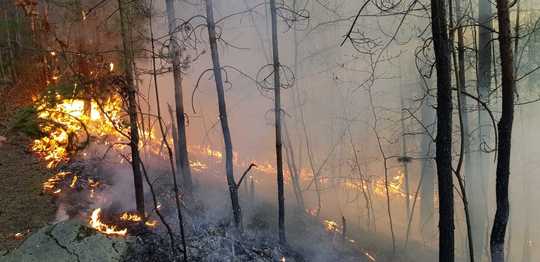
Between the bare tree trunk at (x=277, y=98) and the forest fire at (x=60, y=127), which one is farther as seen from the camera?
the forest fire at (x=60, y=127)

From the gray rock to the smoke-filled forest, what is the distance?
3cm

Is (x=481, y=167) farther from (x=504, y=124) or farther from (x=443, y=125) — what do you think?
(x=443, y=125)

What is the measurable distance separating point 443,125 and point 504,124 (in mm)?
1454

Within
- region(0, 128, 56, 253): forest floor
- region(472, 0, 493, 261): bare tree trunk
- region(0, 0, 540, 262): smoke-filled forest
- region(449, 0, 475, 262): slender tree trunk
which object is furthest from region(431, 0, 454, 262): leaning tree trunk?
region(0, 128, 56, 253): forest floor

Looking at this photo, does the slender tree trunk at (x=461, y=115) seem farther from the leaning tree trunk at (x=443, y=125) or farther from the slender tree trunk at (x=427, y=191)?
the slender tree trunk at (x=427, y=191)

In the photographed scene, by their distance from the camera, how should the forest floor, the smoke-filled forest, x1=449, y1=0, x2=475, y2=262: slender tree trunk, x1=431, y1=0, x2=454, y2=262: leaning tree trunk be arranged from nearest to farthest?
x1=431, y1=0, x2=454, y2=262: leaning tree trunk
x1=449, y1=0, x2=475, y2=262: slender tree trunk
the smoke-filled forest
the forest floor

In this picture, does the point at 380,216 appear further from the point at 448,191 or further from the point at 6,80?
the point at 6,80

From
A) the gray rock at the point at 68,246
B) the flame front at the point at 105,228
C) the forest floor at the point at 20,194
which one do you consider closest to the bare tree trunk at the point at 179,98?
the flame front at the point at 105,228

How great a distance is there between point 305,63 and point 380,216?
360 inches

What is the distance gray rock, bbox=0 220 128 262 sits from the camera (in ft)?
26.3

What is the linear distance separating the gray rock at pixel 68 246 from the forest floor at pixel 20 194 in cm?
66

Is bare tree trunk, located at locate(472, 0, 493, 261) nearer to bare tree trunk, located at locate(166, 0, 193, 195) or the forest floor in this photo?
bare tree trunk, located at locate(166, 0, 193, 195)

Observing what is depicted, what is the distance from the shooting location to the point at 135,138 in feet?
29.2

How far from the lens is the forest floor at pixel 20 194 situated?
369 inches
